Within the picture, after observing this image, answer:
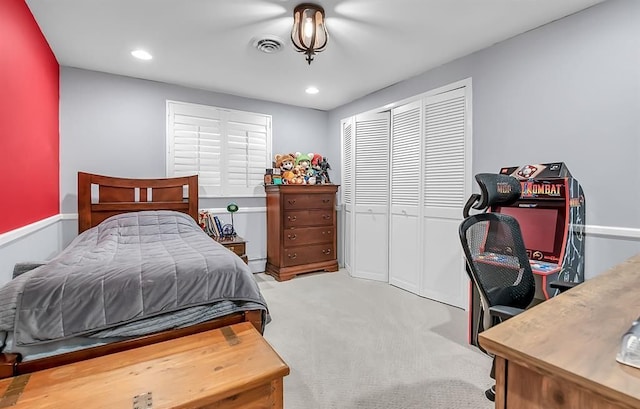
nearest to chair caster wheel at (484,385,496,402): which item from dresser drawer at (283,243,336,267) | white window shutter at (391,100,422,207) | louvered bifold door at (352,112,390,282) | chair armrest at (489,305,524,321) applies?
chair armrest at (489,305,524,321)

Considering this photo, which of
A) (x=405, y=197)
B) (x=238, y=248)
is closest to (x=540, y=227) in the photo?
(x=405, y=197)

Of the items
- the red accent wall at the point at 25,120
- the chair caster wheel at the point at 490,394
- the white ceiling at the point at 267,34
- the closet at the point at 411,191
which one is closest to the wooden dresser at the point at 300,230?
the closet at the point at 411,191

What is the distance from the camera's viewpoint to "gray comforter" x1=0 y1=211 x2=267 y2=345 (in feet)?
4.56

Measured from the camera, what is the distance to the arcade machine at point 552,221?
83.5 inches

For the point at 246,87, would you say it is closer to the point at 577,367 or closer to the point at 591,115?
the point at 591,115

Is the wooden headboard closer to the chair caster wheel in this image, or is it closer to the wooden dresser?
the wooden dresser

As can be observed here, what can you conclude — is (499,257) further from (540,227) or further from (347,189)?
(347,189)

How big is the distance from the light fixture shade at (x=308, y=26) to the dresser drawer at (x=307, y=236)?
7.82 ft

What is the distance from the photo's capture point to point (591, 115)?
2256 mm

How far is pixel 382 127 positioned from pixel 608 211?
7.91ft

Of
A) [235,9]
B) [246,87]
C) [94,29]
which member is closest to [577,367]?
[235,9]

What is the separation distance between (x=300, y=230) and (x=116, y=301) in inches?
112

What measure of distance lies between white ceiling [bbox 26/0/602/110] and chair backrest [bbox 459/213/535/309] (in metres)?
1.57

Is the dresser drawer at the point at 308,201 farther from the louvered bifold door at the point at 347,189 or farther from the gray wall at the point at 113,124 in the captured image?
the gray wall at the point at 113,124
